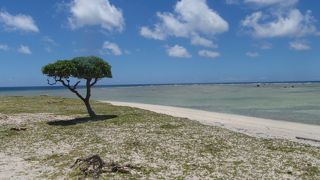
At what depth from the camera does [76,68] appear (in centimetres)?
4816

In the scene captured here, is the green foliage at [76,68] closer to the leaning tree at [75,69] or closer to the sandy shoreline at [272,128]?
the leaning tree at [75,69]

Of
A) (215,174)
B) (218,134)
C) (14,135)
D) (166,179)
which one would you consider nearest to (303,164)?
(215,174)

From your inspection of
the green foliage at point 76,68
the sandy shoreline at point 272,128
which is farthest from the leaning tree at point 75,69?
the sandy shoreline at point 272,128

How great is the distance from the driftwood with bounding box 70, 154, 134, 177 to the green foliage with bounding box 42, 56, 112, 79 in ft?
82.3

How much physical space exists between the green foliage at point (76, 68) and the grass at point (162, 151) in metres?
7.50

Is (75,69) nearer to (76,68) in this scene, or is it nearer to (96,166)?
(76,68)

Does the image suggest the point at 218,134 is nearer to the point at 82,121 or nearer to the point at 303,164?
the point at 303,164

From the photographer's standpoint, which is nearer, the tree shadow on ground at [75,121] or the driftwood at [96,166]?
the driftwood at [96,166]

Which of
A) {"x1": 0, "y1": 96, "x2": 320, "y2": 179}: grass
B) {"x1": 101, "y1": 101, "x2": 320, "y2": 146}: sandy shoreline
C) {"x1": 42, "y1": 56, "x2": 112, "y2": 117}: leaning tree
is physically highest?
{"x1": 42, "y1": 56, "x2": 112, "y2": 117}: leaning tree

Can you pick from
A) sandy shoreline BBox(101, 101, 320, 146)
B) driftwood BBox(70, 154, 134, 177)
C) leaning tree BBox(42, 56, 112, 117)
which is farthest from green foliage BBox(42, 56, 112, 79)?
driftwood BBox(70, 154, 134, 177)

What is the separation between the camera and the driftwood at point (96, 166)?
73.5 ft

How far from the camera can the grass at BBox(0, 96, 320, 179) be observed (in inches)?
906

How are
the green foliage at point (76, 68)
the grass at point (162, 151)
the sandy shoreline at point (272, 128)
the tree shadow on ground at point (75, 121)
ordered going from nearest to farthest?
the grass at point (162, 151) < the sandy shoreline at point (272, 128) < the tree shadow on ground at point (75, 121) < the green foliage at point (76, 68)

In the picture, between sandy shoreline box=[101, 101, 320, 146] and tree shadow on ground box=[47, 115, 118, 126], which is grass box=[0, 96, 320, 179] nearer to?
tree shadow on ground box=[47, 115, 118, 126]
